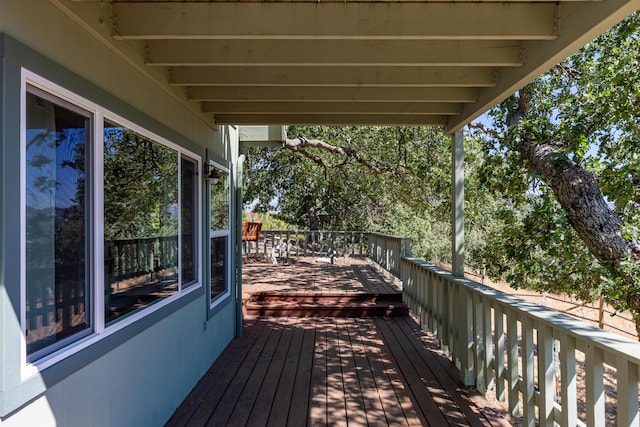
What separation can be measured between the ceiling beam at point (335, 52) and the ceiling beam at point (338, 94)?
30.9 inches

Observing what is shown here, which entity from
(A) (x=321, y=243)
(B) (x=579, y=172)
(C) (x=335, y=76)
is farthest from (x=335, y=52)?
(A) (x=321, y=243)

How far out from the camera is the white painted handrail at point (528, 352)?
170 centimetres

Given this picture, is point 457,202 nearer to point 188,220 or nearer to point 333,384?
point 333,384

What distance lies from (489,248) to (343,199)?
9.79 metres

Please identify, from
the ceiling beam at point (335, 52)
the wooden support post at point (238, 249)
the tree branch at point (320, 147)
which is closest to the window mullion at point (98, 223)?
the ceiling beam at point (335, 52)

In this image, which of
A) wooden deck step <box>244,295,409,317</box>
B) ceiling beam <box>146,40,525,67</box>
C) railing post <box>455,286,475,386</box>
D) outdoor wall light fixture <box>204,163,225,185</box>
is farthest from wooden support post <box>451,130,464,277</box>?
outdoor wall light fixture <box>204,163,225,185</box>

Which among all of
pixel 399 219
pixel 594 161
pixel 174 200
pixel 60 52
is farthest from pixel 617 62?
pixel 399 219

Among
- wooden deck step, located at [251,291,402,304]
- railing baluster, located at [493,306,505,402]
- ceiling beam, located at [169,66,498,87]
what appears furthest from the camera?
wooden deck step, located at [251,291,402,304]

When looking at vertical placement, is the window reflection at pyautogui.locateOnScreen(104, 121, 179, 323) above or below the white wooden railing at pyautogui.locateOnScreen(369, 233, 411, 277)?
above

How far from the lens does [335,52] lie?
2.68m

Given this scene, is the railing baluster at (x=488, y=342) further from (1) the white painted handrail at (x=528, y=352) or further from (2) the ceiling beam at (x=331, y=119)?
(2) the ceiling beam at (x=331, y=119)

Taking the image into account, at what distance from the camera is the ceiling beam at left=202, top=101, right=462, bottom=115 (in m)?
3.91

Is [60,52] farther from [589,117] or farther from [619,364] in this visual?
[589,117]

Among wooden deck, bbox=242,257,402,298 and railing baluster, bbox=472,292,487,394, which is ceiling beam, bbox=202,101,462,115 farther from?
wooden deck, bbox=242,257,402,298
